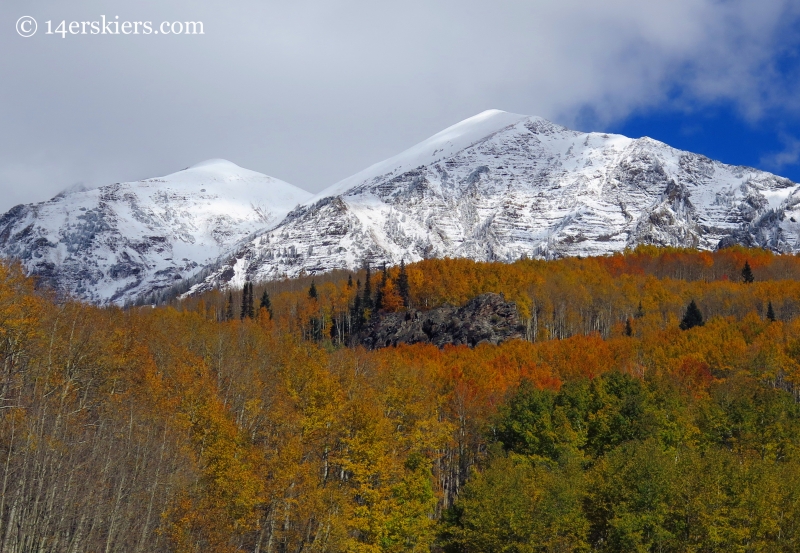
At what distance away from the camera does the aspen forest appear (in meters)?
37.6

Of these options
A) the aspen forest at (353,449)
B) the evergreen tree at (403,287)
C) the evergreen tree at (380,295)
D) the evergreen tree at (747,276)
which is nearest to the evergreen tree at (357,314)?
the evergreen tree at (380,295)

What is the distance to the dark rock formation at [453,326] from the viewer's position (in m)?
134

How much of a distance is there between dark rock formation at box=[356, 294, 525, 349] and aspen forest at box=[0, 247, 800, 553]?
138 ft

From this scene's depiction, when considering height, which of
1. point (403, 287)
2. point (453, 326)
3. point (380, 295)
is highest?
point (403, 287)

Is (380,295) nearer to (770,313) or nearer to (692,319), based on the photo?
(692,319)

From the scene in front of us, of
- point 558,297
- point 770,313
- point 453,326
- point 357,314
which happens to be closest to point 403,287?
point 357,314

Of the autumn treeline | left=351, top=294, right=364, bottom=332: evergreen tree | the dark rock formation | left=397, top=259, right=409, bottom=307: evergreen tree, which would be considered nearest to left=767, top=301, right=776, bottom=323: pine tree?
the autumn treeline

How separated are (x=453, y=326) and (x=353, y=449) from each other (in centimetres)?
9068

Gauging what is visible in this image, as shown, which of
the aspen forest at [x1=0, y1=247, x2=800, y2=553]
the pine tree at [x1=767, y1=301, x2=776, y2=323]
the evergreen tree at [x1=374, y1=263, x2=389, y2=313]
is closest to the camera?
the aspen forest at [x1=0, y1=247, x2=800, y2=553]


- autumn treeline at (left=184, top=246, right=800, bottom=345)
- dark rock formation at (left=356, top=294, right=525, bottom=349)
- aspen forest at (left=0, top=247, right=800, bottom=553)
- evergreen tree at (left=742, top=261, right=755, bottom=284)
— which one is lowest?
aspen forest at (left=0, top=247, right=800, bottom=553)

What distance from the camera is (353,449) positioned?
47812 mm

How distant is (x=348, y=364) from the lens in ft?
241

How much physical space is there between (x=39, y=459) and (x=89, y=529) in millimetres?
4961

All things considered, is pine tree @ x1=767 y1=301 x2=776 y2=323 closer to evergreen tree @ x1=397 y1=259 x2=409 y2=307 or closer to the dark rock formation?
the dark rock formation
